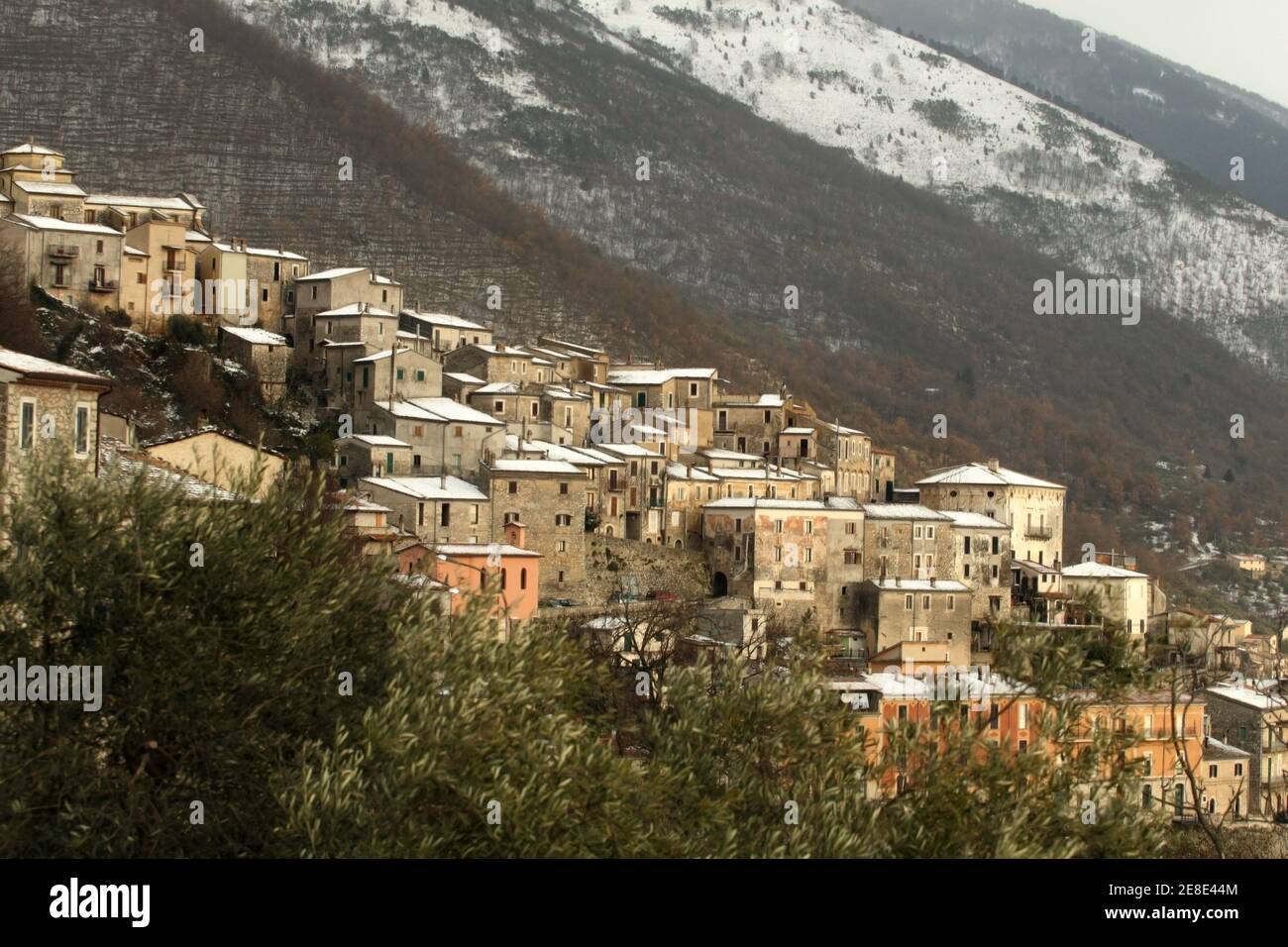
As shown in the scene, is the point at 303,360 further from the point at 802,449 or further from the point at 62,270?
the point at 802,449

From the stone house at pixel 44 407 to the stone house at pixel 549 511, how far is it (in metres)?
32.5

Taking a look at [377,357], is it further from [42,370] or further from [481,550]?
[42,370]

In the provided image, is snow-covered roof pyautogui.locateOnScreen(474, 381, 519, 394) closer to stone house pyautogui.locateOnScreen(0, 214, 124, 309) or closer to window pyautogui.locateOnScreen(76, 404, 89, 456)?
stone house pyautogui.locateOnScreen(0, 214, 124, 309)

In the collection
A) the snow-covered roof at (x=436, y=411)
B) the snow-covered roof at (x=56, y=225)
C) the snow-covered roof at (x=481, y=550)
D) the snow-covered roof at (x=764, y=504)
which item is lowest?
the snow-covered roof at (x=481, y=550)

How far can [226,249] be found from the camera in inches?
3221

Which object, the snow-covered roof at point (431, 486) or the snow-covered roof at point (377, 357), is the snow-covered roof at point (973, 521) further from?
the snow-covered roof at point (377, 357)

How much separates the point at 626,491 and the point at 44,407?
138 feet

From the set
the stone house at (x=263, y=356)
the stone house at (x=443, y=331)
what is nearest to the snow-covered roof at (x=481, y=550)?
the stone house at (x=263, y=356)

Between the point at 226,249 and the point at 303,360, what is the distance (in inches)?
→ 250

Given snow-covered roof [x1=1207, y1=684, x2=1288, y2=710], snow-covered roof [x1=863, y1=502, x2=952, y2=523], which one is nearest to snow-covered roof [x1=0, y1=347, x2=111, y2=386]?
snow-covered roof [x1=863, y1=502, x2=952, y2=523]

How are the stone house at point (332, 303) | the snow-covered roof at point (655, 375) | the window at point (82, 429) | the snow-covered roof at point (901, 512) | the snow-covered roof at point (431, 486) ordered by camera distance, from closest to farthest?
1. the window at point (82, 429)
2. the snow-covered roof at point (431, 486)
3. the snow-covered roof at point (901, 512)
4. the stone house at point (332, 303)
5. the snow-covered roof at point (655, 375)

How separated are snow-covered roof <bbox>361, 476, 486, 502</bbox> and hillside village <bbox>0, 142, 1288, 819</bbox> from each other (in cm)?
14

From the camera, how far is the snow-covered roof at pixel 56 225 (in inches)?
2963
